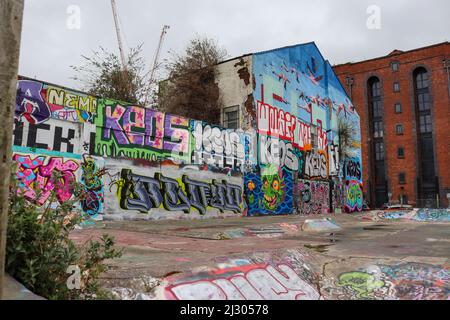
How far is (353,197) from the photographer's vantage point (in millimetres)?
28125

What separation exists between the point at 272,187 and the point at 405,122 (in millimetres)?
38412

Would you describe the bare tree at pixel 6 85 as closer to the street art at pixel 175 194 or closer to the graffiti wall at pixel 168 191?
the graffiti wall at pixel 168 191

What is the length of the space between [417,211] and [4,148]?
61.7 ft

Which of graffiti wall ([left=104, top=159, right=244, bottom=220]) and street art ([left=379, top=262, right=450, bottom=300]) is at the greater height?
graffiti wall ([left=104, top=159, right=244, bottom=220])

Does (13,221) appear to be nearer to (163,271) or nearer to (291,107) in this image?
(163,271)

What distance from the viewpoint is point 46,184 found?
1025 centimetres

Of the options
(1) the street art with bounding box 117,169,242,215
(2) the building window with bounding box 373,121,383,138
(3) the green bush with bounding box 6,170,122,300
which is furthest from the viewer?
(2) the building window with bounding box 373,121,383,138

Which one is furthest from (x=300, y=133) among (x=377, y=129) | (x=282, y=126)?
(x=377, y=129)

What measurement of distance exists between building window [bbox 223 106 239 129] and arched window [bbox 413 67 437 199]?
126 feet

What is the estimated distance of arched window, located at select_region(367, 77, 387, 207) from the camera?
168 ft

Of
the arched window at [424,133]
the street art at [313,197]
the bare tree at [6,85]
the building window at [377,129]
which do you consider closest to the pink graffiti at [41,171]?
the bare tree at [6,85]

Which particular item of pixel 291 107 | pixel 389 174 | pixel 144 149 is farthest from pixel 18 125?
pixel 389 174

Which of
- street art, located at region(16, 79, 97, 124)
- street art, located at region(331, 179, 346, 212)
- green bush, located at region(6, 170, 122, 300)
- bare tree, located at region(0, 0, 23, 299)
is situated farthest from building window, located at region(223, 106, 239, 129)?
bare tree, located at region(0, 0, 23, 299)

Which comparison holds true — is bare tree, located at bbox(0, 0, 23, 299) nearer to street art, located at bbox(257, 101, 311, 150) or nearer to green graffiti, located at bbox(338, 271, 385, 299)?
green graffiti, located at bbox(338, 271, 385, 299)
